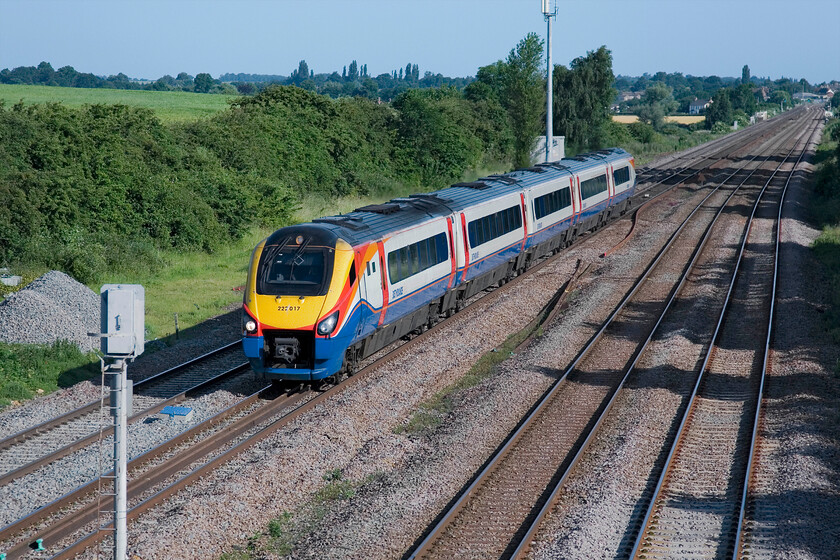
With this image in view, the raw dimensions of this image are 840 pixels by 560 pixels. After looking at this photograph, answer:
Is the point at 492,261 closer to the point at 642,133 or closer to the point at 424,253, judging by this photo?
the point at 424,253

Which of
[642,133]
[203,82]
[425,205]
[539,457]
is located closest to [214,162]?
[425,205]

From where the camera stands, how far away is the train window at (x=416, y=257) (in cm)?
1834

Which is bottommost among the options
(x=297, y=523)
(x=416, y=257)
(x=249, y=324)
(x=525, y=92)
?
(x=297, y=523)

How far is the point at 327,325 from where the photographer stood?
1564cm

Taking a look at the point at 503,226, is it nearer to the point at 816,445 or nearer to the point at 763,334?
the point at 763,334

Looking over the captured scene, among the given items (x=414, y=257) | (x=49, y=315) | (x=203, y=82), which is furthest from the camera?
(x=203, y=82)

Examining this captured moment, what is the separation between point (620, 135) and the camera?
8444cm

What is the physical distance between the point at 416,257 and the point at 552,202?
38.0ft

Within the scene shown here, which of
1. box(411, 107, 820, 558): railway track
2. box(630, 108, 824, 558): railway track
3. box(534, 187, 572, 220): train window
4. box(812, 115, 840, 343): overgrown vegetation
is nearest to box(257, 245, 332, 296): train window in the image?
box(411, 107, 820, 558): railway track

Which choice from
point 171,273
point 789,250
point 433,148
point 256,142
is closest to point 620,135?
point 433,148

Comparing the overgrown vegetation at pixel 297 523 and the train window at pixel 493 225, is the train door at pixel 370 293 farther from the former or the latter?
the train window at pixel 493 225

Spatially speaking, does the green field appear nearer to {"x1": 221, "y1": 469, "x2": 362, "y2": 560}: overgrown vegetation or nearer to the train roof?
the train roof

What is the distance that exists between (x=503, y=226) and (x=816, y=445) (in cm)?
1234

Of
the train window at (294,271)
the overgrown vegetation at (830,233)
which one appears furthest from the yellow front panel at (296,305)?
the overgrown vegetation at (830,233)
